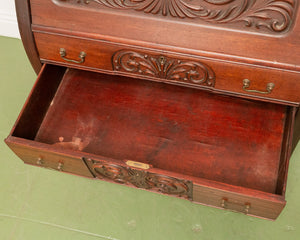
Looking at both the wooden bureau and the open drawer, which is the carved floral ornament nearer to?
the wooden bureau

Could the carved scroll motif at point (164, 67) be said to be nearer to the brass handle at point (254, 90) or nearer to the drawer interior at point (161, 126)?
the brass handle at point (254, 90)

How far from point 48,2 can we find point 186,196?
0.95 meters

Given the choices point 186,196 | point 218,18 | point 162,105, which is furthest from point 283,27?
point 186,196

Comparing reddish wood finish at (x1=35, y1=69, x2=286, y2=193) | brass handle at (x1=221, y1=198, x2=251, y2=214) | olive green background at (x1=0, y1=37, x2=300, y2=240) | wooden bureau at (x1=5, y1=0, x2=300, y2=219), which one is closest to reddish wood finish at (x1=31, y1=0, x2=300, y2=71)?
wooden bureau at (x1=5, y1=0, x2=300, y2=219)

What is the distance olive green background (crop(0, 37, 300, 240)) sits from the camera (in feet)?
4.80

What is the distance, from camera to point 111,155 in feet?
4.67

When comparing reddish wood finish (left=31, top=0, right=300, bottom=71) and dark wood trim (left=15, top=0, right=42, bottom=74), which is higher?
reddish wood finish (left=31, top=0, right=300, bottom=71)

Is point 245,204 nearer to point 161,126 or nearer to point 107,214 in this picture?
point 161,126

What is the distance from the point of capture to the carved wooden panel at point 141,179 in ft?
4.11

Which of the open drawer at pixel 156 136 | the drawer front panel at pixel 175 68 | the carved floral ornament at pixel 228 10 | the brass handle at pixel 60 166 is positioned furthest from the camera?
the brass handle at pixel 60 166

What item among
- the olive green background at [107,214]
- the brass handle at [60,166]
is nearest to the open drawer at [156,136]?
the brass handle at [60,166]

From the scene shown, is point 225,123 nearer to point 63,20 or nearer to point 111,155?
point 111,155

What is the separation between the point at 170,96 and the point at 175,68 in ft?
1.12

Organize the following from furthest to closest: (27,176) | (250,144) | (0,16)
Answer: (0,16) → (27,176) → (250,144)
